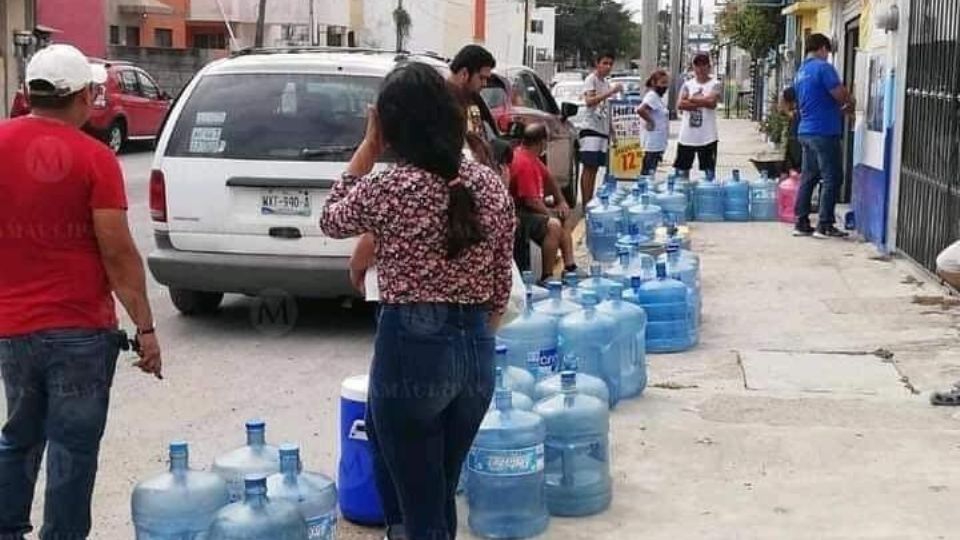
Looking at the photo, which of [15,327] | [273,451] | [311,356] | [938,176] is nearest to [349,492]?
[273,451]

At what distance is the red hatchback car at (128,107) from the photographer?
80.3 feet

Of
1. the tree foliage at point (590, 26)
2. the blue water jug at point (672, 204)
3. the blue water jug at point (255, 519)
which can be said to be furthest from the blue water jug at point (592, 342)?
the tree foliage at point (590, 26)

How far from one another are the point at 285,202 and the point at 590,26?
110562 millimetres

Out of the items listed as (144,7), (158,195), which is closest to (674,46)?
(144,7)

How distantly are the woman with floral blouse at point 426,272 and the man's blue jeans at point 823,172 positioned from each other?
8.71 m

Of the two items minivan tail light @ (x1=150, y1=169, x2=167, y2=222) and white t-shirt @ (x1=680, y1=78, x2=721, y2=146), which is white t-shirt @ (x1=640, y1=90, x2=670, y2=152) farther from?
minivan tail light @ (x1=150, y1=169, x2=167, y2=222)

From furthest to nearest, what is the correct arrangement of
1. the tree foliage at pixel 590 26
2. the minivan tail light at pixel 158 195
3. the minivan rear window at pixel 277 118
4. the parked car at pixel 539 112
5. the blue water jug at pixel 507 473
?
1. the tree foliage at pixel 590 26
2. the parked car at pixel 539 112
3. the minivan tail light at pixel 158 195
4. the minivan rear window at pixel 277 118
5. the blue water jug at pixel 507 473

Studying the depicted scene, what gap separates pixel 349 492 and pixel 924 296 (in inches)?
235

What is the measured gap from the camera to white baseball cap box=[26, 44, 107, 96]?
3.85 metres

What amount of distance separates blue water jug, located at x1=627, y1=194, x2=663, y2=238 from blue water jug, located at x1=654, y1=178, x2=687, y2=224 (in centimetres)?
90

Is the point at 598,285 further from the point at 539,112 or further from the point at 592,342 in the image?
the point at 539,112

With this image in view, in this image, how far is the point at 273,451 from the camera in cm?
453

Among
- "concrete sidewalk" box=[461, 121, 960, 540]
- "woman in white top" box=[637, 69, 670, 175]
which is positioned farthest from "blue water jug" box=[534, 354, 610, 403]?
"woman in white top" box=[637, 69, 670, 175]

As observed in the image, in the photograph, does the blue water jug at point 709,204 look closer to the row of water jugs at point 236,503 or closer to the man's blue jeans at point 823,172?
the man's blue jeans at point 823,172
